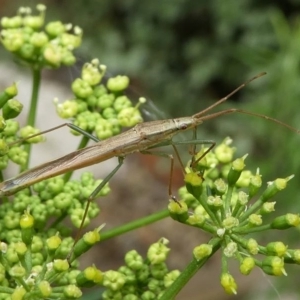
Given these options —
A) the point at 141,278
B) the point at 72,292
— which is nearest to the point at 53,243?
the point at 72,292

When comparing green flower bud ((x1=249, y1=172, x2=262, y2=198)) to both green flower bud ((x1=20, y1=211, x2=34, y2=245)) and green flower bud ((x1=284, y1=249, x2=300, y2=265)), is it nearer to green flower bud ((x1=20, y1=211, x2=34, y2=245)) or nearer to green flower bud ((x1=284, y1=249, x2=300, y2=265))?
green flower bud ((x1=284, y1=249, x2=300, y2=265))

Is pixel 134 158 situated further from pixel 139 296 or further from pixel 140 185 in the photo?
pixel 139 296

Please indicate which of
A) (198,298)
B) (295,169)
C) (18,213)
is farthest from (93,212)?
(198,298)

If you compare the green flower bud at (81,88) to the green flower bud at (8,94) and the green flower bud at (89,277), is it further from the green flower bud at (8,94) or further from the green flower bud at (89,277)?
the green flower bud at (89,277)

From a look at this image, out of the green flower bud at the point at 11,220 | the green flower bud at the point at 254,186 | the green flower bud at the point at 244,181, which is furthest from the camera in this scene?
the green flower bud at the point at 244,181

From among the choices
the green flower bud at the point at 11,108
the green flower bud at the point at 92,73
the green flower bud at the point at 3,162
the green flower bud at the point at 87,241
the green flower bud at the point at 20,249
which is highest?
the green flower bud at the point at 92,73

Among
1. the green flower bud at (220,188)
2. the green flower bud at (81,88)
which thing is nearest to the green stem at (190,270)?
the green flower bud at (220,188)
